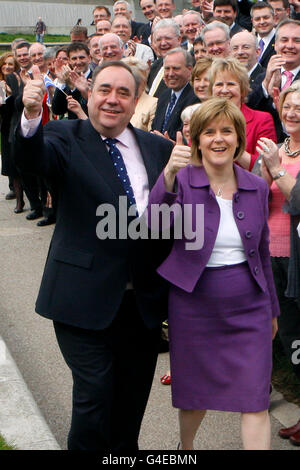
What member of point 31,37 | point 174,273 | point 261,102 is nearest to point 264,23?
point 261,102

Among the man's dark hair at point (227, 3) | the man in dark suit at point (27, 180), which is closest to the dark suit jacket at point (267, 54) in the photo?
the man's dark hair at point (227, 3)

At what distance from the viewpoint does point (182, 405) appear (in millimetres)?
3867

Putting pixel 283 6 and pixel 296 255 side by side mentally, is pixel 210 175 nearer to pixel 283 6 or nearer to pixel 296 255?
pixel 296 255

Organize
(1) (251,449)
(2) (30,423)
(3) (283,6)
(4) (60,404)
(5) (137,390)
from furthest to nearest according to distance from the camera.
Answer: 1. (3) (283,6)
2. (4) (60,404)
3. (2) (30,423)
4. (5) (137,390)
5. (1) (251,449)

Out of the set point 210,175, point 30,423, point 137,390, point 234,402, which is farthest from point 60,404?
point 210,175

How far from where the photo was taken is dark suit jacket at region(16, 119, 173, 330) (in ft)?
12.0

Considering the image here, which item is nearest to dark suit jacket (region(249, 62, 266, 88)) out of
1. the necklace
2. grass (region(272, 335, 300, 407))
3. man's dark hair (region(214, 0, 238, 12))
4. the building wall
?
the necklace

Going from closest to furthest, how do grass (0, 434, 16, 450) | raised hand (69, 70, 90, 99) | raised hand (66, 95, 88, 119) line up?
grass (0, 434, 16, 450), raised hand (69, 70, 90, 99), raised hand (66, 95, 88, 119)

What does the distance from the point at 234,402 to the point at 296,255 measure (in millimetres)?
1175

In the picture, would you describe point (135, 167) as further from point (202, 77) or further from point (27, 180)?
point (27, 180)

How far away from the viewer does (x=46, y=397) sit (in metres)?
5.16

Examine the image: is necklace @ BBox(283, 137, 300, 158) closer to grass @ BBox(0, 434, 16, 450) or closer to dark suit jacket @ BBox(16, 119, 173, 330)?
dark suit jacket @ BBox(16, 119, 173, 330)

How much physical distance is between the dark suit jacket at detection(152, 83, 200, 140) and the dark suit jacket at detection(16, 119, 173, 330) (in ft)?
8.72

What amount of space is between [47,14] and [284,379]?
142 ft
